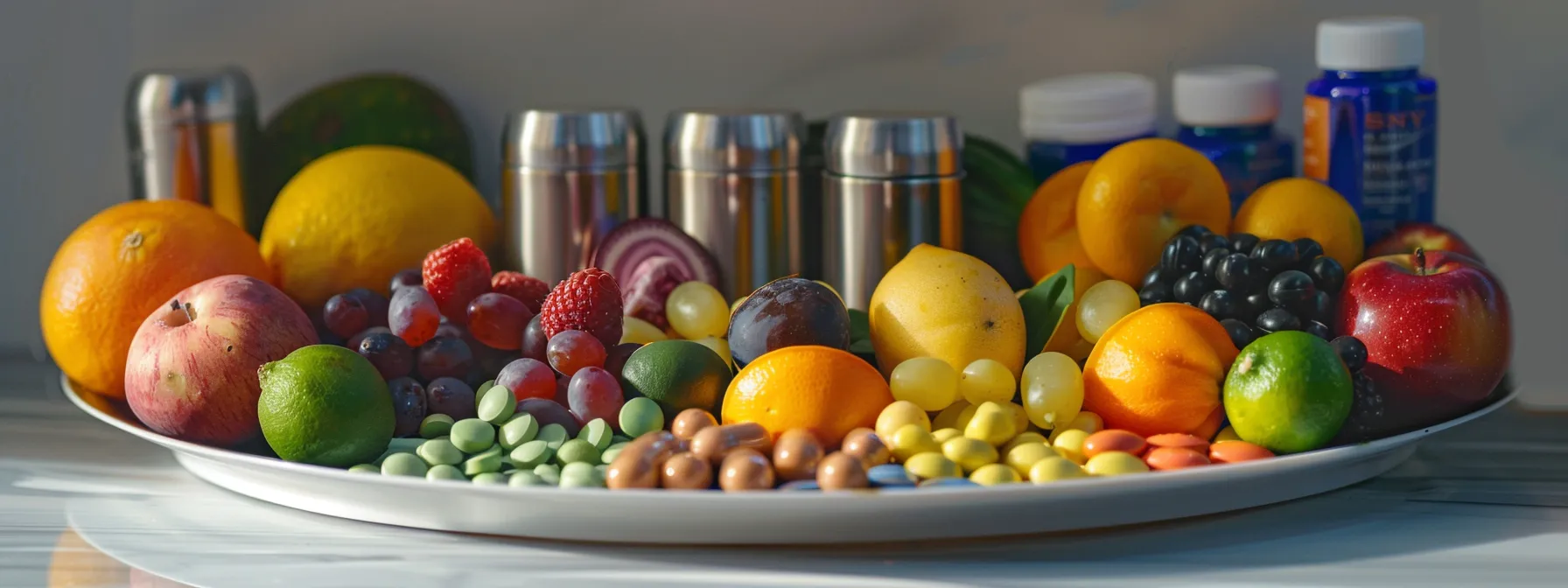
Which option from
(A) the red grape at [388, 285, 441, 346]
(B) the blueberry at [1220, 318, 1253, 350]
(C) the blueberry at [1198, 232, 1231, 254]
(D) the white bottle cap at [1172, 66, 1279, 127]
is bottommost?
(B) the blueberry at [1220, 318, 1253, 350]

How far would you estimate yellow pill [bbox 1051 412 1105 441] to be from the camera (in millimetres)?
914

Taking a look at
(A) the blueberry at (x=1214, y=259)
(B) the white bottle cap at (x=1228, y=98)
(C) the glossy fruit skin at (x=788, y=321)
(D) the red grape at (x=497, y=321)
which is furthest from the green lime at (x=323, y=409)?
(B) the white bottle cap at (x=1228, y=98)

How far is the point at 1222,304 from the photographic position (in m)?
0.97

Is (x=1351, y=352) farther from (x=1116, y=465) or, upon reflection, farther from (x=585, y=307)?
(x=585, y=307)

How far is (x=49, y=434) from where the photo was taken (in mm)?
1110

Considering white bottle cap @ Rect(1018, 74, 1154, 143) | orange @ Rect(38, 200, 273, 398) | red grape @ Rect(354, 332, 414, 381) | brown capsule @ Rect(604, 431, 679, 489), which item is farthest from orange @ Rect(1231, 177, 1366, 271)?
orange @ Rect(38, 200, 273, 398)

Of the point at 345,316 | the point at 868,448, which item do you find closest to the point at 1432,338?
the point at 868,448

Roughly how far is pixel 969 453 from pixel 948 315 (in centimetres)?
15

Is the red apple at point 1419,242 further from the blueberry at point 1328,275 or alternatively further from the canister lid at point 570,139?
the canister lid at point 570,139

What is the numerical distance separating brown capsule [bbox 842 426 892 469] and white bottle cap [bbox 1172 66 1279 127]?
481mm

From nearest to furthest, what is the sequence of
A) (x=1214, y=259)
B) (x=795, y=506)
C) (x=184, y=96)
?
(x=795, y=506), (x=1214, y=259), (x=184, y=96)

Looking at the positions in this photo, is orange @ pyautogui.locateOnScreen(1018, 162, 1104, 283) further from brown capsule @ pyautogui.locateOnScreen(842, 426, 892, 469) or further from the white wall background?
brown capsule @ pyautogui.locateOnScreen(842, 426, 892, 469)

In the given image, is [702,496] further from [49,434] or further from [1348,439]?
[49,434]

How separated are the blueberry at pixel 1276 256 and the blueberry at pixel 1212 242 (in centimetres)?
3
